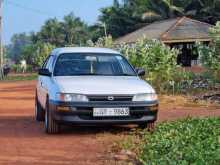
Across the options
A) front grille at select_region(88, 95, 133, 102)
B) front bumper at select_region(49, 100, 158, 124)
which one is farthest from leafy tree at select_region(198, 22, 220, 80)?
front grille at select_region(88, 95, 133, 102)

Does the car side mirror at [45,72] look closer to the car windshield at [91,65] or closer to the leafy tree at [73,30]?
the car windshield at [91,65]

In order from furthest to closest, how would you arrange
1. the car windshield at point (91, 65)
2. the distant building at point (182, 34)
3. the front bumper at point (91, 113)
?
1. the distant building at point (182, 34)
2. the car windshield at point (91, 65)
3. the front bumper at point (91, 113)

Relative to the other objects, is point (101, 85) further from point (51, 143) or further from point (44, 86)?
point (44, 86)

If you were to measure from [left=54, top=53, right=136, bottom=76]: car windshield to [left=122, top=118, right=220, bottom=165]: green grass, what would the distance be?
1.31 m

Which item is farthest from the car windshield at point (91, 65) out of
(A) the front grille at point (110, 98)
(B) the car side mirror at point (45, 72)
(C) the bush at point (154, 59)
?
(C) the bush at point (154, 59)

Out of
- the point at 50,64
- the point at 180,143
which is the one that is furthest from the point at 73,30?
the point at 180,143

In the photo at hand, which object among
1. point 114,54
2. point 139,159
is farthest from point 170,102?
point 139,159

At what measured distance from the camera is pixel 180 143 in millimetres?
9109

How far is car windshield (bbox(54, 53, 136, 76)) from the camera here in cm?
1140

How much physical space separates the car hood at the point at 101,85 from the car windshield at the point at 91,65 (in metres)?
0.42

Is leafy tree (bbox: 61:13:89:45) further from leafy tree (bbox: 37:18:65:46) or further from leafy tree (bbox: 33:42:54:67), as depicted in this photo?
leafy tree (bbox: 33:42:54:67)

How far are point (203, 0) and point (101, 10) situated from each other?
13089 millimetres

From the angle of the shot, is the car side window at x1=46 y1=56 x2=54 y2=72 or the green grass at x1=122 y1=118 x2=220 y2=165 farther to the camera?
the car side window at x1=46 y1=56 x2=54 y2=72

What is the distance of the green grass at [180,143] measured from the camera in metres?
7.77
